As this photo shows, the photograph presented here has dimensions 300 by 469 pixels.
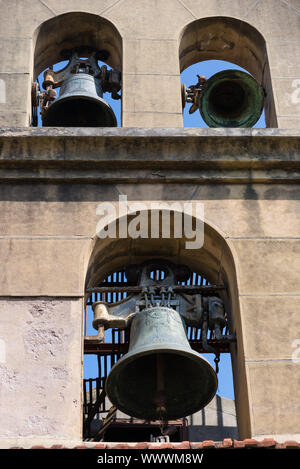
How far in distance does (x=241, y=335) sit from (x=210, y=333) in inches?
71.9

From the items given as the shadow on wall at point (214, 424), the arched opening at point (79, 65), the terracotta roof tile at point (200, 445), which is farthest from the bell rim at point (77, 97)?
the shadow on wall at point (214, 424)

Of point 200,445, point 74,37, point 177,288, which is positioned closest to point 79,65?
point 74,37

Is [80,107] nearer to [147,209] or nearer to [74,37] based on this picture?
[74,37]

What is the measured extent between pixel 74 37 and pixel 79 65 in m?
0.46

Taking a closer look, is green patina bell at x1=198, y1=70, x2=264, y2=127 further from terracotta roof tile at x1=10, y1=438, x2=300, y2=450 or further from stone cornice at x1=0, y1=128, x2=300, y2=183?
terracotta roof tile at x1=10, y1=438, x2=300, y2=450

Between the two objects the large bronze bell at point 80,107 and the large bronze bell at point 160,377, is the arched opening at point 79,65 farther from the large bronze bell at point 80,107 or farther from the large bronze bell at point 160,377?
the large bronze bell at point 160,377

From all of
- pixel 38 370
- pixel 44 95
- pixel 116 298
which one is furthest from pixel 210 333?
pixel 44 95

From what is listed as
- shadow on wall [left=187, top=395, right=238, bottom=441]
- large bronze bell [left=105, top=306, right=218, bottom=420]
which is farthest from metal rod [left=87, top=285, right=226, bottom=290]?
shadow on wall [left=187, top=395, right=238, bottom=441]

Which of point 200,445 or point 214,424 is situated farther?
point 214,424

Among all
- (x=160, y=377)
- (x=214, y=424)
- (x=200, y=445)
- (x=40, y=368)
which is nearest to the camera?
(x=200, y=445)

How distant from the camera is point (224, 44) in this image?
55.0 ft

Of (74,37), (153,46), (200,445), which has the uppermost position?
(74,37)

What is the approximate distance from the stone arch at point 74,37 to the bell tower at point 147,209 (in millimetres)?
20
